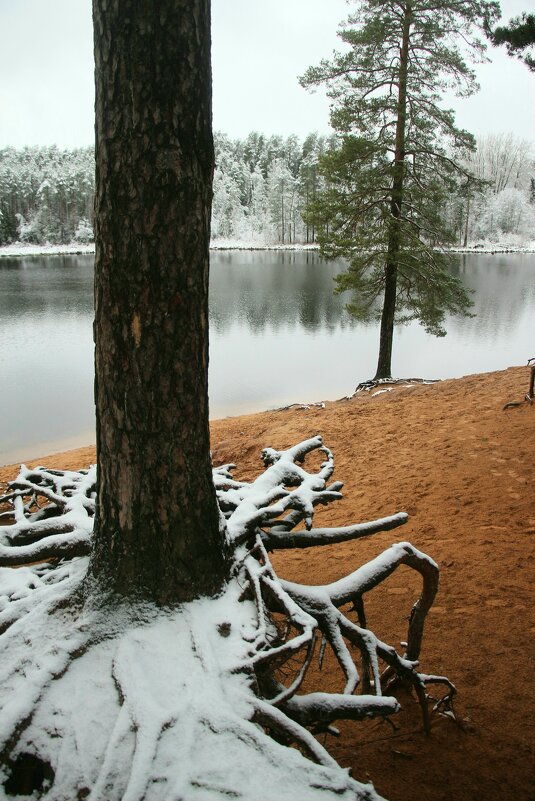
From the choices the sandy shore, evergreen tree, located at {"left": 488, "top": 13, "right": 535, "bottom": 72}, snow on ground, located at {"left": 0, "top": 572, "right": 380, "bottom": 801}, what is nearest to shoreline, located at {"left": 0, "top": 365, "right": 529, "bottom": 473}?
the sandy shore

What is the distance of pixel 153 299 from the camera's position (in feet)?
5.70

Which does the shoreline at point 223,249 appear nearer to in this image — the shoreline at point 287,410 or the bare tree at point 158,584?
the shoreline at point 287,410

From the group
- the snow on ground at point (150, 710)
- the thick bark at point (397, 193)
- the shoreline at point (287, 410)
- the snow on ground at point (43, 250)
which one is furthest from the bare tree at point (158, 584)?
the snow on ground at point (43, 250)

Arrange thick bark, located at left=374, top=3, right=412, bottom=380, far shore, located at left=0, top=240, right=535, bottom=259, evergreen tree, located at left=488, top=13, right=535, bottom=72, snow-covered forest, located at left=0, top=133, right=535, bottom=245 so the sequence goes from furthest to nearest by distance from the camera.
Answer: snow-covered forest, located at left=0, top=133, right=535, bottom=245
far shore, located at left=0, top=240, right=535, bottom=259
thick bark, located at left=374, top=3, right=412, bottom=380
evergreen tree, located at left=488, top=13, right=535, bottom=72

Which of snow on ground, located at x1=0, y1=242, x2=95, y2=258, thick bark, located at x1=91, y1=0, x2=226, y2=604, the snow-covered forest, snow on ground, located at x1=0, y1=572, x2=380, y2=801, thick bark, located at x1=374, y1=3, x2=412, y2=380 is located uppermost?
the snow-covered forest

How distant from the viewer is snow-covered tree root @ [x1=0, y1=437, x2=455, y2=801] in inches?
53.6

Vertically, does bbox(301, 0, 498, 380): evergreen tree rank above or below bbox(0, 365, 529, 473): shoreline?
above

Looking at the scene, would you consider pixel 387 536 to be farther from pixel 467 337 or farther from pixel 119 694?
pixel 467 337

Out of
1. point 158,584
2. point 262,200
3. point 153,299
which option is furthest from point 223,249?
point 158,584

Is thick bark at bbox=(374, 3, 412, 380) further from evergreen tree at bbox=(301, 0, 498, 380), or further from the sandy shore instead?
the sandy shore

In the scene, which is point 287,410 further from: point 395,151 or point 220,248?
point 220,248

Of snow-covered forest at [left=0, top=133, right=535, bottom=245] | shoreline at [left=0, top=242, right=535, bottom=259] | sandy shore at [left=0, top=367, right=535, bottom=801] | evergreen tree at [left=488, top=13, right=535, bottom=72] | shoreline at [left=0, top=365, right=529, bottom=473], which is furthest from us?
snow-covered forest at [left=0, top=133, right=535, bottom=245]

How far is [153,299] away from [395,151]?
1212cm

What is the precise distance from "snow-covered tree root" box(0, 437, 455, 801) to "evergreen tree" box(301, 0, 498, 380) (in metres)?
10.9
